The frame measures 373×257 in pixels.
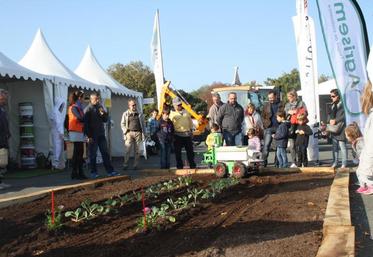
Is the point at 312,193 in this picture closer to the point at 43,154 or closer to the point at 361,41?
the point at 361,41

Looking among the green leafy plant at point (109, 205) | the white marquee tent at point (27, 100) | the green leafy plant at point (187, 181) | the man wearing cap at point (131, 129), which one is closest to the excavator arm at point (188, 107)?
the white marquee tent at point (27, 100)

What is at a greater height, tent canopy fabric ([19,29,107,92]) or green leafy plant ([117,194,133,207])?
tent canopy fabric ([19,29,107,92])

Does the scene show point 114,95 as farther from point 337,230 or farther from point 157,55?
point 337,230

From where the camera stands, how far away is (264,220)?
17.9ft

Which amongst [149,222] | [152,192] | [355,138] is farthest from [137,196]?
[355,138]

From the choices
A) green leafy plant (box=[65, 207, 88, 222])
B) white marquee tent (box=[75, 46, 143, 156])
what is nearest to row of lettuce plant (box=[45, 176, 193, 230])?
green leafy plant (box=[65, 207, 88, 222])

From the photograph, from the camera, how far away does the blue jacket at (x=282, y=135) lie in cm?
1127

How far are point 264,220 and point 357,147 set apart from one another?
11.5ft

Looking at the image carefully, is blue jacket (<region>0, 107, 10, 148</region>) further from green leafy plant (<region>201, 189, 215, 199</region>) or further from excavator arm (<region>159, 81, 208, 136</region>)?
excavator arm (<region>159, 81, 208, 136</region>)

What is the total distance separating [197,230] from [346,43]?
621 centimetres

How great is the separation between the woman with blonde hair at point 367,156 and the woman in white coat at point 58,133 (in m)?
9.08

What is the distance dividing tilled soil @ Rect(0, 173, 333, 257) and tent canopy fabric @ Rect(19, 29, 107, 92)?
8.43 m

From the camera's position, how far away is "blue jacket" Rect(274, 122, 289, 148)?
11.3m

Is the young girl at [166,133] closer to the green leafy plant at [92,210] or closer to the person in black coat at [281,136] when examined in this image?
the person in black coat at [281,136]
